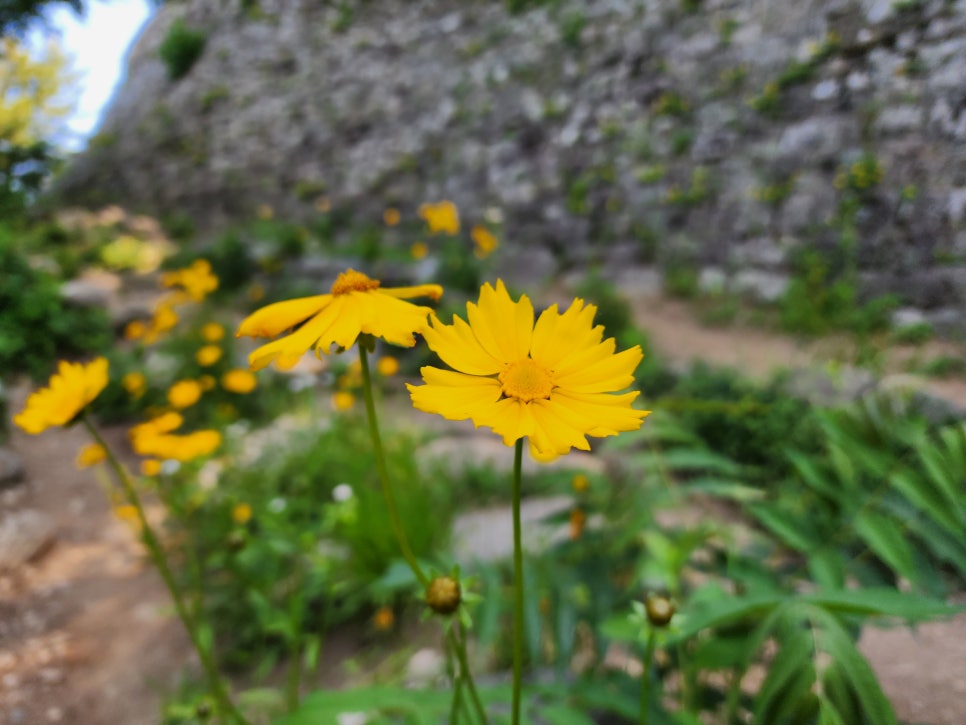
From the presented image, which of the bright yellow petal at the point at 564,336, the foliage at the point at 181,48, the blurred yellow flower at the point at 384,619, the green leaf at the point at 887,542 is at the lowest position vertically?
the blurred yellow flower at the point at 384,619

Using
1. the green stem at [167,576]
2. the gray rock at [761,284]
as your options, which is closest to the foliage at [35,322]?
the green stem at [167,576]

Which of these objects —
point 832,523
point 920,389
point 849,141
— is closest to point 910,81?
point 849,141

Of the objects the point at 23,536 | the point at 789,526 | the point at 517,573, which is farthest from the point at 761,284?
the point at 23,536

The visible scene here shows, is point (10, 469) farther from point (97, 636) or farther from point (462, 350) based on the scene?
point (462, 350)

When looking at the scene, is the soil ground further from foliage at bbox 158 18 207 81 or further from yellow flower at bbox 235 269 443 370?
foliage at bbox 158 18 207 81

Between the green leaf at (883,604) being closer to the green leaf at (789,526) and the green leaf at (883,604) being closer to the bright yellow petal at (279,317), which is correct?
the green leaf at (789,526)

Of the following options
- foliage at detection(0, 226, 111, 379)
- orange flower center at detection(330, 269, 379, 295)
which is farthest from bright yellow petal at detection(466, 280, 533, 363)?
foliage at detection(0, 226, 111, 379)
